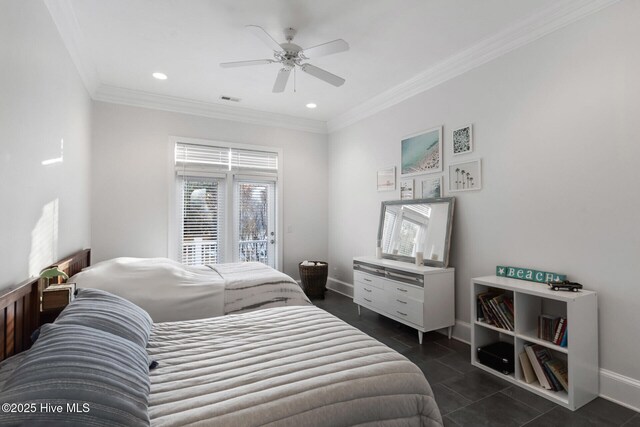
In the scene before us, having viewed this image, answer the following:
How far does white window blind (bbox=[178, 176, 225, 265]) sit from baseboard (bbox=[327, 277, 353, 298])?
2.01 meters

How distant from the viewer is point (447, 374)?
2615mm

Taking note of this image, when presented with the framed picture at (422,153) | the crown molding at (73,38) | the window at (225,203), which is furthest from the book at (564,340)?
the crown molding at (73,38)

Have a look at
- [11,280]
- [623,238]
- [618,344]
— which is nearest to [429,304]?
[618,344]

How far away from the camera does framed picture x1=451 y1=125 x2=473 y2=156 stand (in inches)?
127

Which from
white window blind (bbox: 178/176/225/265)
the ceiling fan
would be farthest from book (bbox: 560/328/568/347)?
white window blind (bbox: 178/176/225/265)

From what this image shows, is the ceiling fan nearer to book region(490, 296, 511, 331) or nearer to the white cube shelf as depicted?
the white cube shelf

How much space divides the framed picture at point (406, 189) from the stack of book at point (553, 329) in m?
1.95

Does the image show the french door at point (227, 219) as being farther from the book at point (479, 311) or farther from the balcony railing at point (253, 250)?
the book at point (479, 311)

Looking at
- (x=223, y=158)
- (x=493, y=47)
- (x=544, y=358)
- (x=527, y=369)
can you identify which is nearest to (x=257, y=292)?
(x=527, y=369)

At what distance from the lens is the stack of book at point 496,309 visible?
8.59ft

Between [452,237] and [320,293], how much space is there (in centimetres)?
239

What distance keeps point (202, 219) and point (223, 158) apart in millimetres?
1035

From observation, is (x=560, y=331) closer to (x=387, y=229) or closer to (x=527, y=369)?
(x=527, y=369)

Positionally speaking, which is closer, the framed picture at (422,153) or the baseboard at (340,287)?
the framed picture at (422,153)
